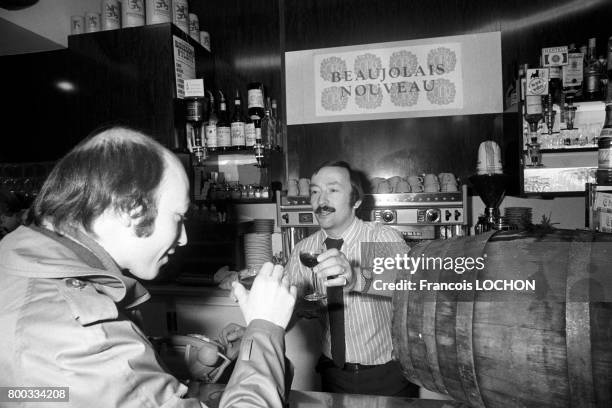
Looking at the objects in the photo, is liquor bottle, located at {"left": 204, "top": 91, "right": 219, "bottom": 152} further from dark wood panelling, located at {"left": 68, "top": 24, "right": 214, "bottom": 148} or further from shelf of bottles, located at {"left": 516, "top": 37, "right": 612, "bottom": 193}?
shelf of bottles, located at {"left": 516, "top": 37, "right": 612, "bottom": 193}

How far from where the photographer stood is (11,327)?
28.7 inches

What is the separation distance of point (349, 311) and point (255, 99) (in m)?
2.20

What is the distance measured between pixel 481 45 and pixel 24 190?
430 cm

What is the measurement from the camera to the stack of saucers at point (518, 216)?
10.7ft

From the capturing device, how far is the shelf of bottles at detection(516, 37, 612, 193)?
2877 millimetres

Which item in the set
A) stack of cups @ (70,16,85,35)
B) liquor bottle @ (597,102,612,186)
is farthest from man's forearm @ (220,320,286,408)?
stack of cups @ (70,16,85,35)

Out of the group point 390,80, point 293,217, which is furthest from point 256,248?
point 390,80

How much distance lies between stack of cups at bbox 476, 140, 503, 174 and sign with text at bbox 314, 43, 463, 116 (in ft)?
1.88

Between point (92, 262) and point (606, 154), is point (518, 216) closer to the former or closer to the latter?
point (606, 154)

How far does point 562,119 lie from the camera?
9.61ft

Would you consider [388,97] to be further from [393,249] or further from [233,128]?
[393,249]

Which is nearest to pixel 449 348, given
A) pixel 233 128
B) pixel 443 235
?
pixel 443 235

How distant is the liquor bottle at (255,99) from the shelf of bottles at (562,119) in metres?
2.18

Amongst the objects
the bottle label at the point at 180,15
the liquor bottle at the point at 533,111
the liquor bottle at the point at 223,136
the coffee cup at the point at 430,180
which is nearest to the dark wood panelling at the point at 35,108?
the bottle label at the point at 180,15
